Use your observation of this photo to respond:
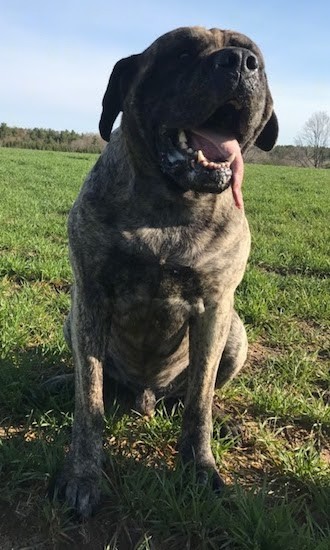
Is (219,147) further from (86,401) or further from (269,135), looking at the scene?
(86,401)

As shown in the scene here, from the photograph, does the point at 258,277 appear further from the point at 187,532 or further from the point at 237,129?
the point at 187,532

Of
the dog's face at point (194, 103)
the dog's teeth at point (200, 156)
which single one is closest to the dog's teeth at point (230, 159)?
the dog's face at point (194, 103)

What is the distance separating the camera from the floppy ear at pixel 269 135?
292 centimetres

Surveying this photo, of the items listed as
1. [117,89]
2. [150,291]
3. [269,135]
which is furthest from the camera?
[269,135]

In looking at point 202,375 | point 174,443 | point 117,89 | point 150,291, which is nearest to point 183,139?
point 117,89

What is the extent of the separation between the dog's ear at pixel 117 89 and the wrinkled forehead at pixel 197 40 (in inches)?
4.8

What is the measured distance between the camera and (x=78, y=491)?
7.59ft

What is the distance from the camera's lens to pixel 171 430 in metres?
2.91

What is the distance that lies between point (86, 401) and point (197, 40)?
162cm

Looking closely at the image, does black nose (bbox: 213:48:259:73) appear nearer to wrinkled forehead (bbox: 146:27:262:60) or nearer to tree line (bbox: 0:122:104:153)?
wrinkled forehead (bbox: 146:27:262:60)

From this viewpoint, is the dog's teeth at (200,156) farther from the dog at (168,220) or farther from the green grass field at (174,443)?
the green grass field at (174,443)

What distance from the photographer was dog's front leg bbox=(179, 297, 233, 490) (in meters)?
2.63

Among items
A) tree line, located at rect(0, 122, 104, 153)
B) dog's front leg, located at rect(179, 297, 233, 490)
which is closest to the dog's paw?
dog's front leg, located at rect(179, 297, 233, 490)

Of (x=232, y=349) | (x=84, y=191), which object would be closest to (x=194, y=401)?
(x=232, y=349)
